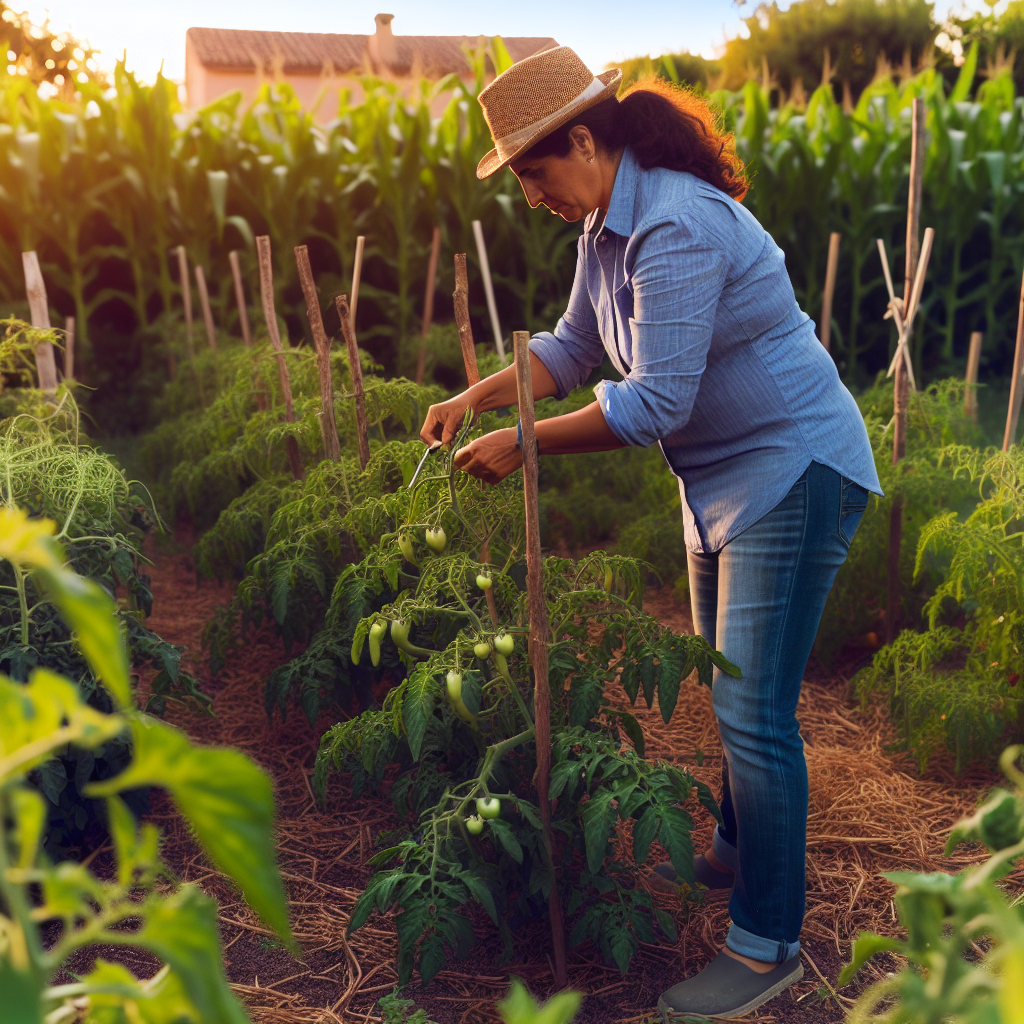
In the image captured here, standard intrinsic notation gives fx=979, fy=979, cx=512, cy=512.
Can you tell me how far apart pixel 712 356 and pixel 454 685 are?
2.31ft

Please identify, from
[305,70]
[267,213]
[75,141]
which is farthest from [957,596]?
[305,70]

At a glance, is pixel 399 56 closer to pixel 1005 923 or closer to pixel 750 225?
pixel 750 225

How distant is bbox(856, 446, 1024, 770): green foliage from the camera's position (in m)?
2.45

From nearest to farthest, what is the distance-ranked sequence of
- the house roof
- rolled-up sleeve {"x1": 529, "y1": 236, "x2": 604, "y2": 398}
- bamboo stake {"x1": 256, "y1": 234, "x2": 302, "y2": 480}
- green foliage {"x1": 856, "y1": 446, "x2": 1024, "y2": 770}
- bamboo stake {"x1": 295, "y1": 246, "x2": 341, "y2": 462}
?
rolled-up sleeve {"x1": 529, "y1": 236, "x2": 604, "y2": 398} → green foliage {"x1": 856, "y1": 446, "x2": 1024, "y2": 770} → bamboo stake {"x1": 295, "y1": 246, "x2": 341, "y2": 462} → bamboo stake {"x1": 256, "y1": 234, "x2": 302, "y2": 480} → the house roof

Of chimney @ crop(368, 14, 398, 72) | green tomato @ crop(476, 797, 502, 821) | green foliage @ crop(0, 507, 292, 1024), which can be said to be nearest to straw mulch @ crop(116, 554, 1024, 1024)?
green tomato @ crop(476, 797, 502, 821)

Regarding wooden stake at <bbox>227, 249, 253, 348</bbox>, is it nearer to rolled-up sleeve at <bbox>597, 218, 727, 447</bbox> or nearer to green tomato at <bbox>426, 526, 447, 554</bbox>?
green tomato at <bbox>426, 526, 447, 554</bbox>

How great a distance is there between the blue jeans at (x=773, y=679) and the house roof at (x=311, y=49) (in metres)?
20.6

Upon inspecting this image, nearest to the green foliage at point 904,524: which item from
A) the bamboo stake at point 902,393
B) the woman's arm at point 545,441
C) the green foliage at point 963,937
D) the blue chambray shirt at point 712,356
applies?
the bamboo stake at point 902,393

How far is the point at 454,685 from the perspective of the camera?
5.27 feet

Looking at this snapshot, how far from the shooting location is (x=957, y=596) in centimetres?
245

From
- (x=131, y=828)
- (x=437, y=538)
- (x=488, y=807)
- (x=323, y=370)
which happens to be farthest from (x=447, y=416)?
(x=131, y=828)

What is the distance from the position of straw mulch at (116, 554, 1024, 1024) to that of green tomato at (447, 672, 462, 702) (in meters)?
0.60

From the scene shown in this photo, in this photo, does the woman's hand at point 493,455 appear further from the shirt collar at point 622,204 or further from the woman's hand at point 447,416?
the shirt collar at point 622,204

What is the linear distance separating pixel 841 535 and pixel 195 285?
549 cm
